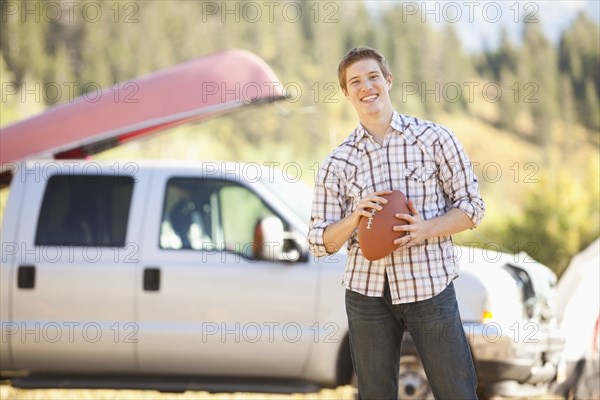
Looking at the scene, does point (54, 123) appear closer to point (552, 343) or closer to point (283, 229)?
point (283, 229)

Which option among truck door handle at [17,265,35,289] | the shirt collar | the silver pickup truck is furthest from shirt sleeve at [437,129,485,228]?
truck door handle at [17,265,35,289]

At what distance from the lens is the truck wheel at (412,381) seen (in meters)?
5.55

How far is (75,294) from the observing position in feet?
19.1

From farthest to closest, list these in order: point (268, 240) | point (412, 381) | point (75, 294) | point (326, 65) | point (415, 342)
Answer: point (326, 65)
point (75, 294)
point (268, 240)
point (412, 381)
point (415, 342)

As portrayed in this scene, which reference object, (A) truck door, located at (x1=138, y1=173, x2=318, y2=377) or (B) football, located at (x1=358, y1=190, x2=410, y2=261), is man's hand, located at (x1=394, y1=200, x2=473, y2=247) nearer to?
(B) football, located at (x1=358, y1=190, x2=410, y2=261)

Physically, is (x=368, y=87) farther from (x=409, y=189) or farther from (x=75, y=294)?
(x=75, y=294)

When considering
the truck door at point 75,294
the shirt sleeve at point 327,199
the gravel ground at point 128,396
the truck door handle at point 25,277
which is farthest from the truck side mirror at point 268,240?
the shirt sleeve at point 327,199

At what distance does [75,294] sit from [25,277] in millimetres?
356

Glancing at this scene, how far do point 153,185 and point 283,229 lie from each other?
3.10 feet

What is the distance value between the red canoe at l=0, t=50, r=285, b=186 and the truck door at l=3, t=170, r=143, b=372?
1.47 ft

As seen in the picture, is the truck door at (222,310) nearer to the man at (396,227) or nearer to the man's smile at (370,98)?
the man at (396,227)

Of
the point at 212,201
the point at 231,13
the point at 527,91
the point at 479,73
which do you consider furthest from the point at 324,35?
the point at 212,201

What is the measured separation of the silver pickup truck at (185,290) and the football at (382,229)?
2.55 metres

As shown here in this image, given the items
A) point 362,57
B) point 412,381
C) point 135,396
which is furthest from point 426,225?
point 135,396
